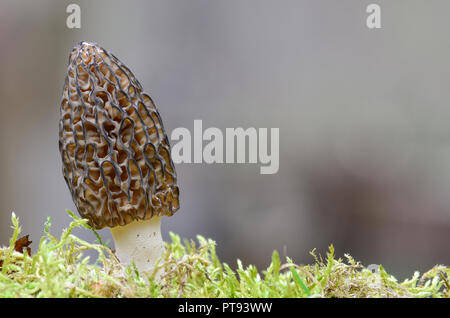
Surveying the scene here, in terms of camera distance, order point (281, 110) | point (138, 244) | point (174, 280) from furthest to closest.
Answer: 1. point (281, 110)
2. point (138, 244)
3. point (174, 280)

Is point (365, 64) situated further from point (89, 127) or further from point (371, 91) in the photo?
point (89, 127)

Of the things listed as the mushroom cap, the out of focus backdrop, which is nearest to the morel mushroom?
the mushroom cap

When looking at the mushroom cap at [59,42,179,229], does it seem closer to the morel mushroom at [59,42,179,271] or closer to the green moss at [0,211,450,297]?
the morel mushroom at [59,42,179,271]

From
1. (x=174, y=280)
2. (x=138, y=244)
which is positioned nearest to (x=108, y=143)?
(x=138, y=244)

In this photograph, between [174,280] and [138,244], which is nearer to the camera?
[174,280]

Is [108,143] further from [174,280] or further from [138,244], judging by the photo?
[174,280]
